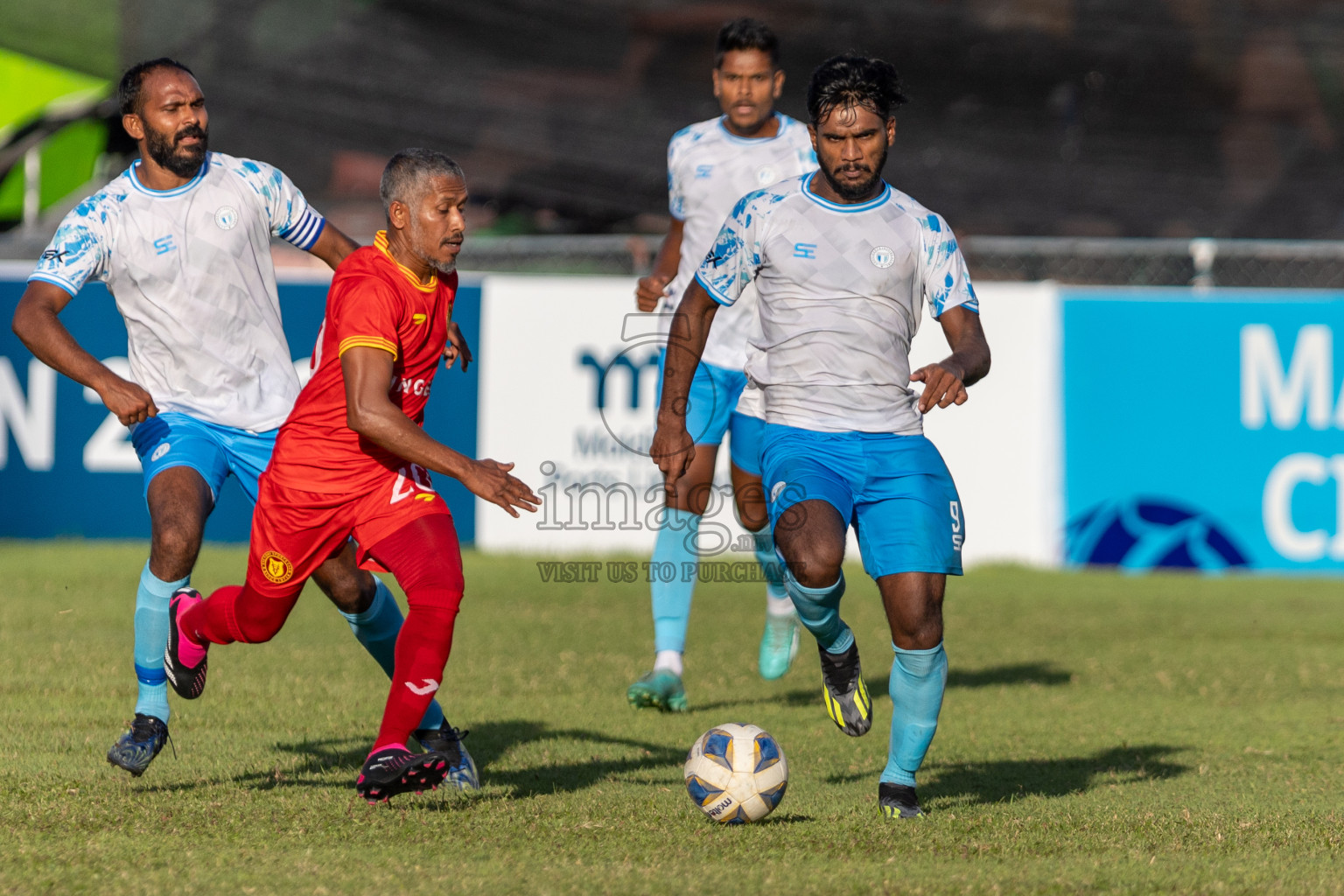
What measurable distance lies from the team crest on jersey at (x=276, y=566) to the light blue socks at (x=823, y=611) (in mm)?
1515

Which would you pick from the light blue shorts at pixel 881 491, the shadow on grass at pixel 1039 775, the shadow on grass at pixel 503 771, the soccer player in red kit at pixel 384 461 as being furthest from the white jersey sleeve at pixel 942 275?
the shadow on grass at pixel 503 771

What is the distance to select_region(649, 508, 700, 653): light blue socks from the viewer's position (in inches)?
282

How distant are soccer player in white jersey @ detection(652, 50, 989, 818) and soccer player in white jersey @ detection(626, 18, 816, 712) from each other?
67.9 inches

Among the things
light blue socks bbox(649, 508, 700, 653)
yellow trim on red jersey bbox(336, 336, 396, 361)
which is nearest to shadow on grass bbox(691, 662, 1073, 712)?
light blue socks bbox(649, 508, 700, 653)

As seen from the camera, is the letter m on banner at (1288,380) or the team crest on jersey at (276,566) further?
the letter m on banner at (1288,380)

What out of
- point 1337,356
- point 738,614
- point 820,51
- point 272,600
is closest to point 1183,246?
point 1337,356

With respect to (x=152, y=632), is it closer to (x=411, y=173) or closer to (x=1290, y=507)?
(x=411, y=173)

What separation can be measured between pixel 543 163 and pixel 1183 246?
5.05 meters

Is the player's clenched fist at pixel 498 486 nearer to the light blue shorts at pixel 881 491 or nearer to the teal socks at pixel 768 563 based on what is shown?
the light blue shorts at pixel 881 491

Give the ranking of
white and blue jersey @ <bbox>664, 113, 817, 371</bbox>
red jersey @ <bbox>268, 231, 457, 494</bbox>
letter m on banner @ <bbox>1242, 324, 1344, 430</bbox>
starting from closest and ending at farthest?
1. red jersey @ <bbox>268, 231, 457, 494</bbox>
2. white and blue jersey @ <bbox>664, 113, 817, 371</bbox>
3. letter m on banner @ <bbox>1242, 324, 1344, 430</bbox>

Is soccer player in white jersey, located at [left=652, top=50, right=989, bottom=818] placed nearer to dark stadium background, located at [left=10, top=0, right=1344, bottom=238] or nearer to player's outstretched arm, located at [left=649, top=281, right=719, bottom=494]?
player's outstretched arm, located at [left=649, top=281, right=719, bottom=494]

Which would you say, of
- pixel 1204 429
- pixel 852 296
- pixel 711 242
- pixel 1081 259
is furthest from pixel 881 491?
pixel 1081 259

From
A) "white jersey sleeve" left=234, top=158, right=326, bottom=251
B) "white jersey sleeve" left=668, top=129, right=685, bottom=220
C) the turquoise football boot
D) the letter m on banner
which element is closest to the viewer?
"white jersey sleeve" left=234, top=158, right=326, bottom=251

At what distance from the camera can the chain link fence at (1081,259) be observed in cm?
1170
